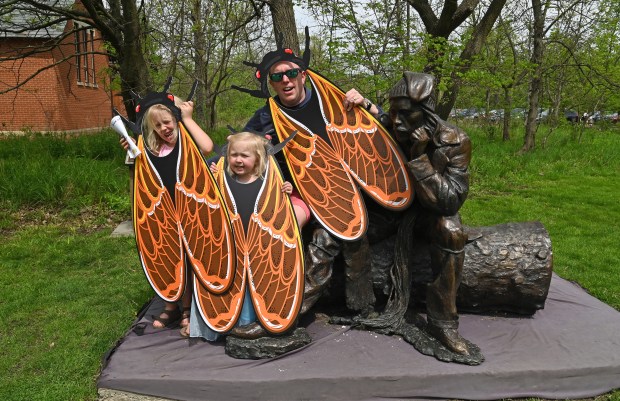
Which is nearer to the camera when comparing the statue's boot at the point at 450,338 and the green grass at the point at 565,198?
the statue's boot at the point at 450,338

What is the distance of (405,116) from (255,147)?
920 mm

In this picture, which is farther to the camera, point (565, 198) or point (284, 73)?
point (565, 198)

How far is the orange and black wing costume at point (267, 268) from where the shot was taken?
9.38 feet

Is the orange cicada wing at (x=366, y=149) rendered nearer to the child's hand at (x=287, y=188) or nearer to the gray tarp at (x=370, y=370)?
the child's hand at (x=287, y=188)

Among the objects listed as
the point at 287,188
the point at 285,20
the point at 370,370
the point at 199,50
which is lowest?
the point at 370,370

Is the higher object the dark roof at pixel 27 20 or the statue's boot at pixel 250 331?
the dark roof at pixel 27 20

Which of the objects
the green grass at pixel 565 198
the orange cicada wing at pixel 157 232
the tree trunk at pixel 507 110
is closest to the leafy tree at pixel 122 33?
the orange cicada wing at pixel 157 232

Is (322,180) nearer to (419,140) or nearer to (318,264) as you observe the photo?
(318,264)

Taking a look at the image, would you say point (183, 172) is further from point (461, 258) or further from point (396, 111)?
point (461, 258)

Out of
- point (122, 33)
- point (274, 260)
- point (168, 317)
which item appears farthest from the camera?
point (122, 33)

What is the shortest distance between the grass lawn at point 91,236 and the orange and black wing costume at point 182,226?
2.44 feet

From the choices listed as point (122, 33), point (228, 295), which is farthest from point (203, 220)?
point (122, 33)

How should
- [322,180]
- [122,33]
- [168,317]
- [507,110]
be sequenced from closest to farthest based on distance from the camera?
[322,180] < [168,317] < [122,33] < [507,110]

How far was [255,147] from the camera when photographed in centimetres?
298
